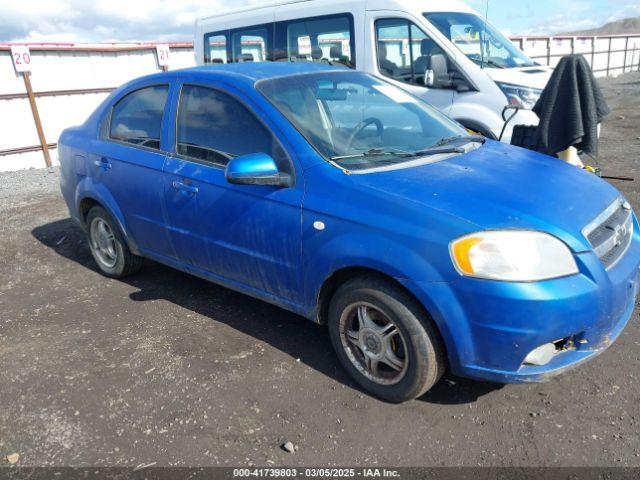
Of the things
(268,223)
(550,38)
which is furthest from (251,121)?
(550,38)

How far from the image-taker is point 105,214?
14.6ft

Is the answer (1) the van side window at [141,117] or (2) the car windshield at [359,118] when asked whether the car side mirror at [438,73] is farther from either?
(1) the van side window at [141,117]

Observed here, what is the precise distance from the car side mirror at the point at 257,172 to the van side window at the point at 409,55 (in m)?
3.99

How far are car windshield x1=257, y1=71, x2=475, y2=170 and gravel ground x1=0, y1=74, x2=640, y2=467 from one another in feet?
4.24

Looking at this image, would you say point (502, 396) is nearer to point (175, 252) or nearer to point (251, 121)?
point (251, 121)

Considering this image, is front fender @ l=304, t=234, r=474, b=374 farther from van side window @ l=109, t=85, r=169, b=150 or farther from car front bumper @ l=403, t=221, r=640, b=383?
van side window @ l=109, t=85, r=169, b=150

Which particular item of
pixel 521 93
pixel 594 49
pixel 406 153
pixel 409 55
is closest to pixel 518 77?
pixel 521 93

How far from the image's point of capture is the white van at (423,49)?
6.11 meters

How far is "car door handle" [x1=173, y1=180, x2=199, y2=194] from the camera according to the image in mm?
3475

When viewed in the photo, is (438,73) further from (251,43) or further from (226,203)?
(226,203)


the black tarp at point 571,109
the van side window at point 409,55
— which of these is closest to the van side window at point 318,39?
the van side window at point 409,55

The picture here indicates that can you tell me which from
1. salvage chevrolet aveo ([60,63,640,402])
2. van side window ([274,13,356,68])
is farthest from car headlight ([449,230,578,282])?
van side window ([274,13,356,68])

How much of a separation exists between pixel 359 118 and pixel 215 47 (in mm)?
6034

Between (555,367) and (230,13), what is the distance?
24.9ft
